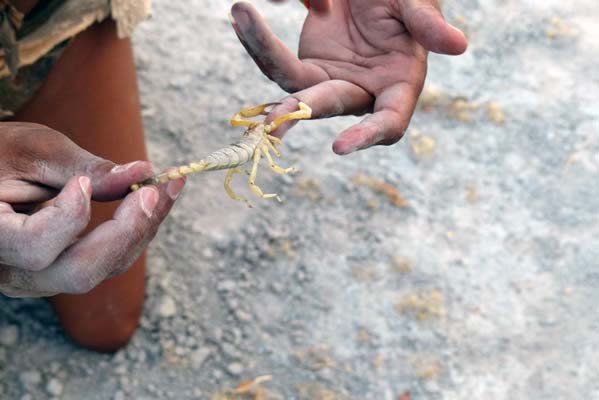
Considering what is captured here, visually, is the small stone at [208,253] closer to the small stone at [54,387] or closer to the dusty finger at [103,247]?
the small stone at [54,387]

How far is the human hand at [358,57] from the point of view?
1.48 meters

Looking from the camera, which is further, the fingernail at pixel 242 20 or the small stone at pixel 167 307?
the small stone at pixel 167 307

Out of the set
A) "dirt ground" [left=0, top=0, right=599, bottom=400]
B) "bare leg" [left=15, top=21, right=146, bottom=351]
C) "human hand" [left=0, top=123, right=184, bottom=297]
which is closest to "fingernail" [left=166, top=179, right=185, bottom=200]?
"human hand" [left=0, top=123, right=184, bottom=297]

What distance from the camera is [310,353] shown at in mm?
2338

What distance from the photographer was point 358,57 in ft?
5.59

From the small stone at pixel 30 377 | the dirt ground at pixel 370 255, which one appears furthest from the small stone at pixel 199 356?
the small stone at pixel 30 377

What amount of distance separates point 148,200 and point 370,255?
57.9 inches

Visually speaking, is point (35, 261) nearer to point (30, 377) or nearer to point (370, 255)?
point (30, 377)

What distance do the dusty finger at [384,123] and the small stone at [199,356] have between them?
108 centimetres

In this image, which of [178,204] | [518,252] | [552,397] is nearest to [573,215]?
[518,252]

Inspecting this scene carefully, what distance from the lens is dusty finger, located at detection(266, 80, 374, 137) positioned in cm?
145

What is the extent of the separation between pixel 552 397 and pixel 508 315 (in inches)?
11.5

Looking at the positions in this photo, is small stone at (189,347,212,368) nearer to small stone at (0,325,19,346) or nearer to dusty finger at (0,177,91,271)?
small stone at (0,325,19,346)

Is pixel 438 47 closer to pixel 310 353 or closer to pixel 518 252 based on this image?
pixel 310 353
